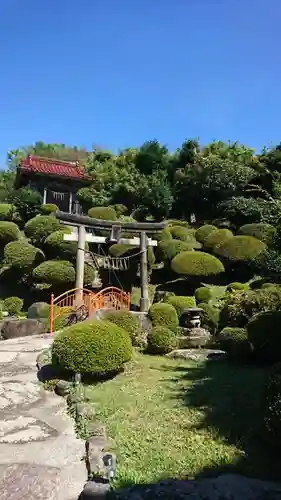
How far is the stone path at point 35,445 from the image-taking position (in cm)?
399

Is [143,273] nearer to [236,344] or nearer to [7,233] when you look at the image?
[7,233]

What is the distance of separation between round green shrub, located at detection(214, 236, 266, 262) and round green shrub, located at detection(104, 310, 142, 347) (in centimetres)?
1060

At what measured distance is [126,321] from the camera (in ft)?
35.1

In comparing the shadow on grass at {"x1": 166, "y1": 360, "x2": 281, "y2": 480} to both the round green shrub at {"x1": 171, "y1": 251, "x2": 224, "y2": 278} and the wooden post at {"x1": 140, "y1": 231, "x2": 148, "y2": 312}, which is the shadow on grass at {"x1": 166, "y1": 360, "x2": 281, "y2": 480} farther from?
the round green shrub at {"x1": 171, "y1": 251, "x2": 224, "y2": 278}

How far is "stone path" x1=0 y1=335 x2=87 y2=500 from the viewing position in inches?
157

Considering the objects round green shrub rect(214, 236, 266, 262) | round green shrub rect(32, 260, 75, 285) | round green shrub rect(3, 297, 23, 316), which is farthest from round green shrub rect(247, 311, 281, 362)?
round green shrub rect(3, 297, 23, 316)

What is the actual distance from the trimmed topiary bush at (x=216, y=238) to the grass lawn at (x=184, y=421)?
1351 cm

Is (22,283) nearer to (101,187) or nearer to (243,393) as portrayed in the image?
(101,187)

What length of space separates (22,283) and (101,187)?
1101cm

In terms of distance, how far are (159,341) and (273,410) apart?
663 cm

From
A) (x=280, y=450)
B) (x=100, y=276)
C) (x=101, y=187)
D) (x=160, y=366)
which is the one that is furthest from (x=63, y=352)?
(x=101, y=187)

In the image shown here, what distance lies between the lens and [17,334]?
45.4ft

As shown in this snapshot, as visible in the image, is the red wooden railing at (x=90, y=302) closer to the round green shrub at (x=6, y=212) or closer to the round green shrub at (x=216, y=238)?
the round green shrub at (x=216, y=238)

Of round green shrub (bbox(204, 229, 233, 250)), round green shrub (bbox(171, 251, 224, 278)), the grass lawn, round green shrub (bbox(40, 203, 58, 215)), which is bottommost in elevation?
the grass lawn
